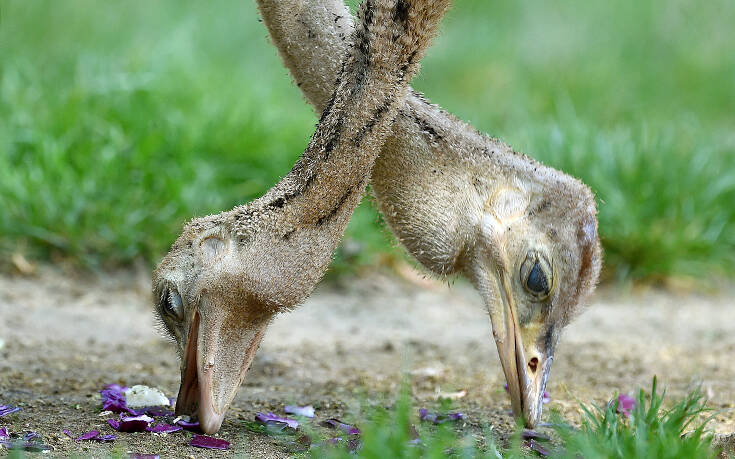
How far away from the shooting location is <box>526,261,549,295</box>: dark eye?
11.8 ft

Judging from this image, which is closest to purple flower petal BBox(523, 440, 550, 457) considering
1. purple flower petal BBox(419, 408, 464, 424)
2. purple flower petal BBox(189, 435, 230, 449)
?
purple flower petal BBox(419, 408, 464, 424)

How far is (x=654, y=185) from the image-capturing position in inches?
296

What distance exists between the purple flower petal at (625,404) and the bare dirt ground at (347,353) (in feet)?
0.59

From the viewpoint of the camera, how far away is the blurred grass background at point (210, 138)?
6.47m

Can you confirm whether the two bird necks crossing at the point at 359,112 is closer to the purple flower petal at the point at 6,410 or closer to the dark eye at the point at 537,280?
the dark eye at the point at 537,280

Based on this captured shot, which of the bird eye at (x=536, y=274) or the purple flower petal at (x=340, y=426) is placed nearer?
the bird eye at (x=536, y=274)

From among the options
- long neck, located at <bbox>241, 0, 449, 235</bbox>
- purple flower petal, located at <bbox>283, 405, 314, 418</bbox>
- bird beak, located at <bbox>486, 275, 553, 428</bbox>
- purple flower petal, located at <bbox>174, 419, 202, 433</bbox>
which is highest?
long neck, located at <bbox>241, 0, 449, 235</bbox>

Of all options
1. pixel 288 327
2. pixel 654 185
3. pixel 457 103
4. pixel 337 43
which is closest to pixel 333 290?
pixel 288 327

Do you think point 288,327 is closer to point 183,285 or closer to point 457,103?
point 183,285

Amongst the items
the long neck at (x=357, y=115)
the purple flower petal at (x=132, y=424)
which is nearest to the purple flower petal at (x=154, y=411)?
the purple flower petal at (x=132, y=424)

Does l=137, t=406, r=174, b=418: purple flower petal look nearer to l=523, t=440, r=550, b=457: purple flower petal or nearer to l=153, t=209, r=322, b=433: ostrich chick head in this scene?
l=153, t=209, r=322, b=433: ostrich chick head

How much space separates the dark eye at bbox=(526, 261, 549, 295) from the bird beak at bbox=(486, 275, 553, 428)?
0.08m

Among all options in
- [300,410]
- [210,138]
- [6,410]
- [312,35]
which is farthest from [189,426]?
[210,138]

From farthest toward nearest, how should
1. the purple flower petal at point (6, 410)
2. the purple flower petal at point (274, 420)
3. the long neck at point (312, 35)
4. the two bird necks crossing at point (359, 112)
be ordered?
the long neck at point (312, 35)
the purple flower petal at point (274, 420)
the purple flower petal at point (6, 410)
the two bird necks crossing at point (359, 112)
